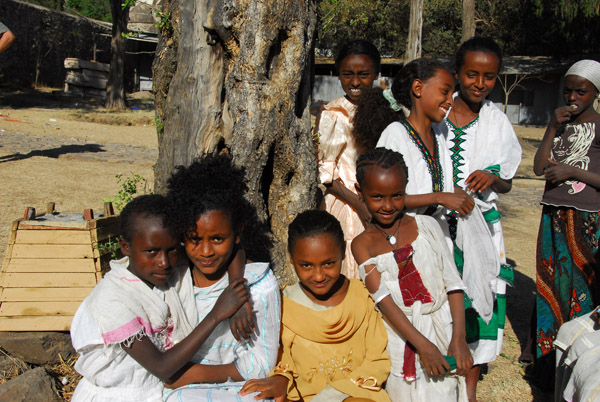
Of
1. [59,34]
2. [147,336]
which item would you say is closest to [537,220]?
[147,336]

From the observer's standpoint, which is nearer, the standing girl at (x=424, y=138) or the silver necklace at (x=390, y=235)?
the silver necklace at (x=390, y=235)

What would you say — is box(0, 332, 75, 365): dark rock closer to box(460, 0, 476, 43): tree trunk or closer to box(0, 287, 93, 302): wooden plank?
box(0, 287, 93, 302): wooden plank

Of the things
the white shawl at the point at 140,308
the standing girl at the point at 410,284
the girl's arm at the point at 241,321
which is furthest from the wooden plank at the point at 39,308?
the standing girl at the point at 410,284

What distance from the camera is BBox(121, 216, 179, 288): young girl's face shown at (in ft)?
7.30

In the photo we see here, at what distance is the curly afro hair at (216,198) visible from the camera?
7.61 ft

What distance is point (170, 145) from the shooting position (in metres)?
3.31

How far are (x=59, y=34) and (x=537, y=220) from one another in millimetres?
20120

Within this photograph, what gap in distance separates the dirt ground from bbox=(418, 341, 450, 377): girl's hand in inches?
46.3

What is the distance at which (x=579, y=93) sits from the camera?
336 cm

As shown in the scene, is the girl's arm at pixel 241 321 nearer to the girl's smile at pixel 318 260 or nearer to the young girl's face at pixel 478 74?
the girl's smile at pixel 318 260

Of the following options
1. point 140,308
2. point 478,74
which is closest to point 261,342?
point 140,308

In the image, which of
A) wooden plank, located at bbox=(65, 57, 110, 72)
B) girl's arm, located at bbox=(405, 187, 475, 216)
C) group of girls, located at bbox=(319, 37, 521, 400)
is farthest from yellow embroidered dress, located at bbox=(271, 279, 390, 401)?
wooden plank, located at bbox=(65, 57, 110, 72)

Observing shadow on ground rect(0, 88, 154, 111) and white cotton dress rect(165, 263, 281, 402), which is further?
shadow on ground rect(0, 88, 154, 111)

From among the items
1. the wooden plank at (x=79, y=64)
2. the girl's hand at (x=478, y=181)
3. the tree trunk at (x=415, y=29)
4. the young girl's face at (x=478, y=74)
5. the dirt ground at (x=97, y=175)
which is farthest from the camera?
the wooden plank at (x=79, y=64)
